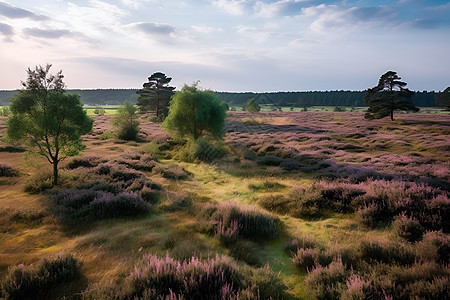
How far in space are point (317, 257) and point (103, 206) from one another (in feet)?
22.0

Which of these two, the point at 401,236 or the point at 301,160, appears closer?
the point at 401,236

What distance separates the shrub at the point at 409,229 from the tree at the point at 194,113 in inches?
664

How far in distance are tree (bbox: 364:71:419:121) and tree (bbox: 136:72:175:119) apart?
146 feet

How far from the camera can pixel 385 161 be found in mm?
15961

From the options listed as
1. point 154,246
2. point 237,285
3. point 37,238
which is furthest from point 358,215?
point 37,238

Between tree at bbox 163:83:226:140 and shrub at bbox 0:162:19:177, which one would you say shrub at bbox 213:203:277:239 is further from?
tree at bbox 163:83:226:140

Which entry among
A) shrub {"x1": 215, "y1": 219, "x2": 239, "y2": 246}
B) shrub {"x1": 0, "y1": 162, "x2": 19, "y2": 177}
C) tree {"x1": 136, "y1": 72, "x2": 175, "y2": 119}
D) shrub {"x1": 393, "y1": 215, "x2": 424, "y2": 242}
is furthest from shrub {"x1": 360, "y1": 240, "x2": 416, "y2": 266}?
tree {"x1": 136, "y1": 72, "x2": 175, "y2": 119}

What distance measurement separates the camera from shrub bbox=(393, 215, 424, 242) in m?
6.04

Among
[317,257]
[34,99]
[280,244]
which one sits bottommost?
[280,244]

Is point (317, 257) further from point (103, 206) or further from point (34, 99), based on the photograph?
point (34, 99)

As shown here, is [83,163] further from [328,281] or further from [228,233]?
[328,281]

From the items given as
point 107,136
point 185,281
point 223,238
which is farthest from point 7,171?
point 107,136

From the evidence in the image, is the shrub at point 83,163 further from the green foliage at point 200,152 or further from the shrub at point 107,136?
the shrub at point 107,136

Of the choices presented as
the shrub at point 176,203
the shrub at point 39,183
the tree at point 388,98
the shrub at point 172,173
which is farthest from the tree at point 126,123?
the tree at point 388,98
